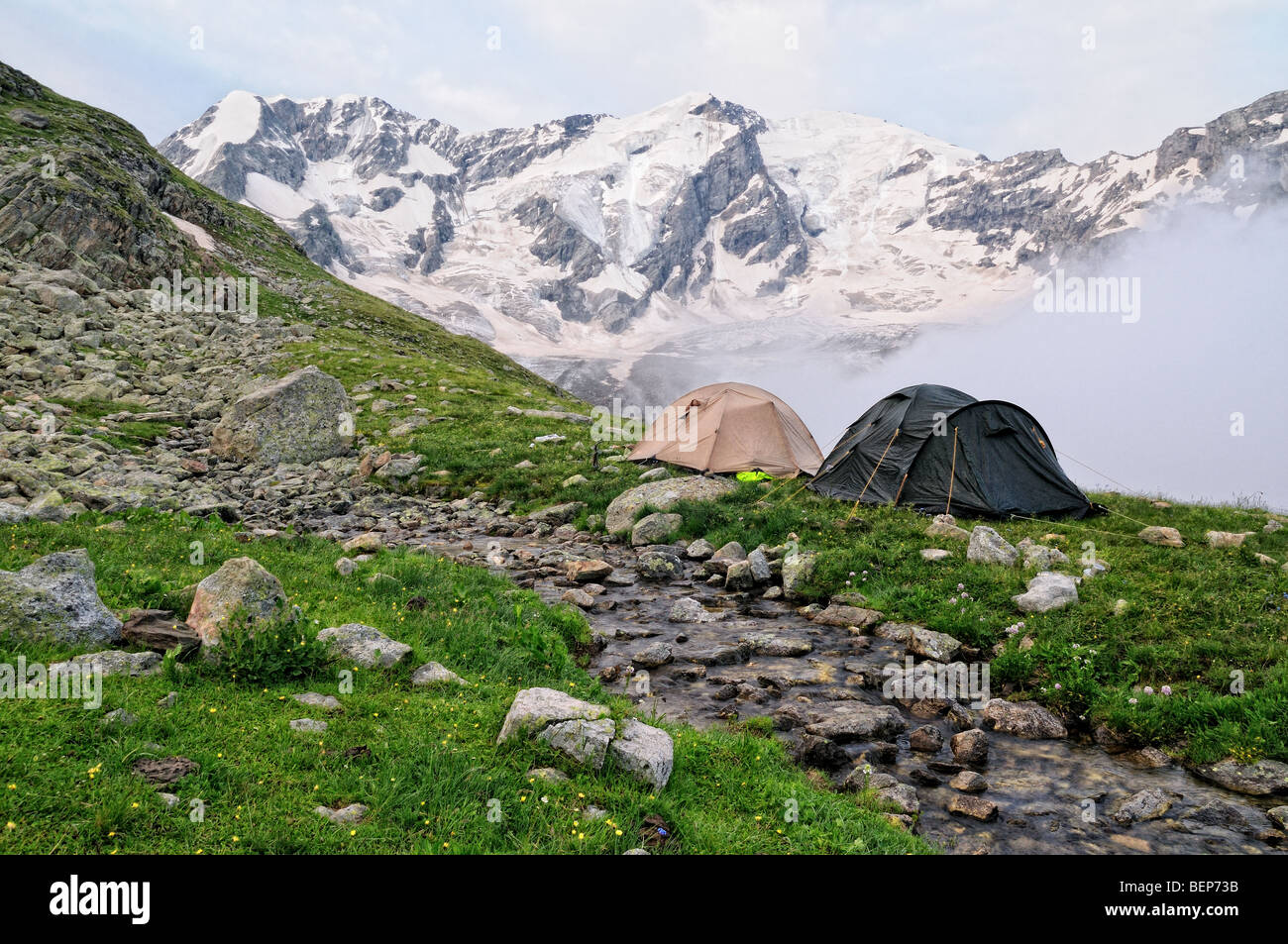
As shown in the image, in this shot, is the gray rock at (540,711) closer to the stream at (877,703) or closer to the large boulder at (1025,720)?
the stream at (877,703)

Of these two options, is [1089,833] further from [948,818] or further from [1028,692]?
[1028,692]

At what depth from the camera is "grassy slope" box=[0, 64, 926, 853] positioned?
4434mm

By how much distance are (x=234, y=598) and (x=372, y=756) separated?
310 centimetres

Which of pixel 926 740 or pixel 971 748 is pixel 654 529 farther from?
pixel 971 748

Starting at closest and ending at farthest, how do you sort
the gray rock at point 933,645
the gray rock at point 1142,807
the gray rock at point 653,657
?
the gray rock at point 1142,807, the gray rock at point 653,657, the gray rock at point 933,645

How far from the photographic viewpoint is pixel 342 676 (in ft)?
23.2

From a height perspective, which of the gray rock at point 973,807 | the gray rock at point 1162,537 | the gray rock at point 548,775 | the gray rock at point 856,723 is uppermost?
the gray rock at point 1162,537

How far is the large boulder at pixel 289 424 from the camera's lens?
2178cm

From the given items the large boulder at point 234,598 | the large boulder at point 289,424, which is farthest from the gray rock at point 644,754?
the large boulder at point 289,424

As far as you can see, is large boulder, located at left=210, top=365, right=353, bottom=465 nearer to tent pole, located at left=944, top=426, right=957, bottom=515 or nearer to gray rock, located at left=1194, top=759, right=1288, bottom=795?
tent pole, located at left=944, top=426, right=957, bottom=515

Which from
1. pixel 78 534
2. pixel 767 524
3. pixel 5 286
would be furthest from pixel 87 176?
pixel 767 524

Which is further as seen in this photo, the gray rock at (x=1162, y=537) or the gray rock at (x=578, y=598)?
the gray rock at (x=1162, y=537)

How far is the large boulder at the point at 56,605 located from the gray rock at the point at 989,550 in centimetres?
1422

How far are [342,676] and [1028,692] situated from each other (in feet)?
30.9
